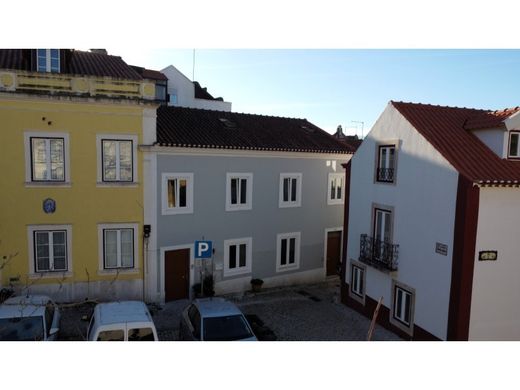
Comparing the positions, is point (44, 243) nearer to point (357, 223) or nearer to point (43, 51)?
point (43, 51)

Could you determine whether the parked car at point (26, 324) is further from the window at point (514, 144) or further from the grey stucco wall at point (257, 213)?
the window at point (514, 144)

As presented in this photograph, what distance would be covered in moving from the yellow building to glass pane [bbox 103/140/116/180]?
33 mm

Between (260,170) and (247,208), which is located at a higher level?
(260,170)

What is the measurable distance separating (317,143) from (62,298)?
1255 centimetres

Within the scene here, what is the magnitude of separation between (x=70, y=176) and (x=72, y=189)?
446 mm

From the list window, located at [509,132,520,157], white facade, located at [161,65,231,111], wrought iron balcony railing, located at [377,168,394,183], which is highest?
white facade, located at [161,65,231,111]

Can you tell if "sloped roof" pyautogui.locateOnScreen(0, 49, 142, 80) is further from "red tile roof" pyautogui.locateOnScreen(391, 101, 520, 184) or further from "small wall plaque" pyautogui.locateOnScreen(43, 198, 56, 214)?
"red tile roof" pyautogui.locateOnScreen(391, 101, 520, 184)

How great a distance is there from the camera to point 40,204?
43.2 ft

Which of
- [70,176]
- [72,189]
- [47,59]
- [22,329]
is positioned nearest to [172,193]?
[72,189]

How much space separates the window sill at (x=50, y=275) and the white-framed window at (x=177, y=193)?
3.87m

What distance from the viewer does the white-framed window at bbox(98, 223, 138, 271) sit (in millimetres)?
13928

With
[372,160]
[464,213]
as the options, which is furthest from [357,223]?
[464,213]

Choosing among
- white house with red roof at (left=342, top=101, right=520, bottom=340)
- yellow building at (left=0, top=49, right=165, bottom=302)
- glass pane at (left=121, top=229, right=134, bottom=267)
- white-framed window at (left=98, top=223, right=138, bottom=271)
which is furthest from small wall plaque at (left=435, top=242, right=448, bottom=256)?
glass pane at (left=121, top=229, right=134, bottom=267)

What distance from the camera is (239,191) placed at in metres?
16.3
